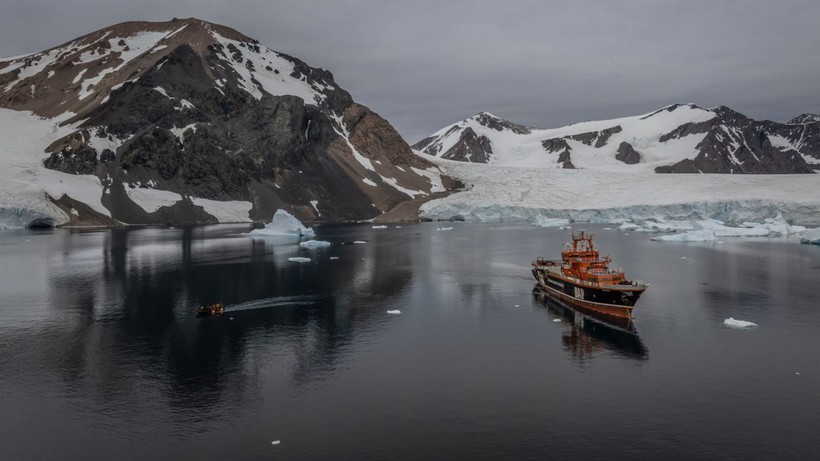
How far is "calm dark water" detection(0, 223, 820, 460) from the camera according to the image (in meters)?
22.8

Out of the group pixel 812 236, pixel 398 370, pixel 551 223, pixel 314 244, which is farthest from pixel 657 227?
pixel 398 370

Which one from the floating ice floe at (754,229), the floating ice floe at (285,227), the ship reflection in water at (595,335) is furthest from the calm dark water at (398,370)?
the floating ice floe at (754,229)

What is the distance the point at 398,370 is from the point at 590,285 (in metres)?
22.3

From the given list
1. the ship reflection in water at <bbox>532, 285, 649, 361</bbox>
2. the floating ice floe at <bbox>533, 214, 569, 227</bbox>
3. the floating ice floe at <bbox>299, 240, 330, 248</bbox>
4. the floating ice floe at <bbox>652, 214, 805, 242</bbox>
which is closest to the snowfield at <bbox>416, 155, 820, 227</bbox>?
the floating ice floe at <bbox>652, 214, 805, 242</bbox>

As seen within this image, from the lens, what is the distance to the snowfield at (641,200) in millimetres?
133088

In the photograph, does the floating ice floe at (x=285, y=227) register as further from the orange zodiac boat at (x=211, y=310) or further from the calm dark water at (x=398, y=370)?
the orange zodiac boat at (x=211, y=310)

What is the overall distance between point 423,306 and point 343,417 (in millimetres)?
25158

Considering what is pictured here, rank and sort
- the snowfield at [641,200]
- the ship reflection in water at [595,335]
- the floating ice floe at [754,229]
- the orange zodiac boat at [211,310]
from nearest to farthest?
1. the ship reflection in water at [595,335]
2. the orange zodiac boat at [211,310]
3. the floating ice floe at [754,229]
4. the snowfield at [641,200]

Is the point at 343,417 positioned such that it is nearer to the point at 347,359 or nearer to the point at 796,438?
the point at 347,359

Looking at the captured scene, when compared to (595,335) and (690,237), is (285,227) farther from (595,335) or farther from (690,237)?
(595,335)

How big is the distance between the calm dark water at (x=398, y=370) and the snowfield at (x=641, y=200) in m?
77.6

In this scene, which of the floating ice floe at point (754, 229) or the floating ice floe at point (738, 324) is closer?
the floating ice floe at point (738, 324)

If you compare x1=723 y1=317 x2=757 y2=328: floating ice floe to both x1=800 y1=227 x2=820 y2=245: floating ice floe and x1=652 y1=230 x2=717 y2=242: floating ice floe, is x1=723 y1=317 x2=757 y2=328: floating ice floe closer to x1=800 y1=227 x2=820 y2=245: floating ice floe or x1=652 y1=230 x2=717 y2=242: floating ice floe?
x1=652 y1=230 x2=717 y2=242: floating ice floe

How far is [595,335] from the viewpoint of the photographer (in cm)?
4003
